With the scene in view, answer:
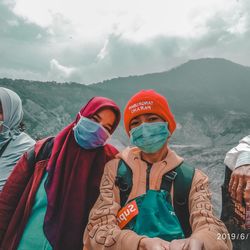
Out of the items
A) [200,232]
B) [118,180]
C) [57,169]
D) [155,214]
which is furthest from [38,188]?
[200,232]

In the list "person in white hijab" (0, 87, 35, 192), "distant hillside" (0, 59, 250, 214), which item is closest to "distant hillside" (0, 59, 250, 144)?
→ "distant hillside" (0, 59, 250, 214)

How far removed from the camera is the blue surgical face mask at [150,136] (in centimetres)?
177

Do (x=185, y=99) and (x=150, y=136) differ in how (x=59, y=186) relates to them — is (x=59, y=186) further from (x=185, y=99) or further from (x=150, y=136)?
(x=185, y=99)

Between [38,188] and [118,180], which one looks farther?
[38,188]

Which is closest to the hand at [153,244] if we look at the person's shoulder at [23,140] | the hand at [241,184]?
the hand at [241,184]

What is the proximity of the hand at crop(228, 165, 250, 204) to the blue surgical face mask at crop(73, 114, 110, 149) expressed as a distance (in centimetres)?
84

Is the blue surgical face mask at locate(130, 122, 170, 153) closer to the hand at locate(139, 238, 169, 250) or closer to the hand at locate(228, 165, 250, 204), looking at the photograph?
the hand at locate(228, 165, 250, 204)

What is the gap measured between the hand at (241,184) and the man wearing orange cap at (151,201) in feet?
0.43

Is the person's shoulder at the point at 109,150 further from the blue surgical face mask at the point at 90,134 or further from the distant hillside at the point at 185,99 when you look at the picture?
the distant hillside at the point at 185,99

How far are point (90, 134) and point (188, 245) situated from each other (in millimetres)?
973

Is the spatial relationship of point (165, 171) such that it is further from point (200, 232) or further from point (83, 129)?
point (83, 129)

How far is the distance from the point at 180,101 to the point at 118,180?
271 feet

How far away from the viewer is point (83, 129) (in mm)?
2045

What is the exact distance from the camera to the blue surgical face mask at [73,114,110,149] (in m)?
2.03
